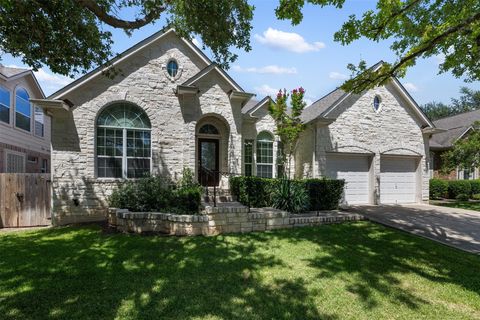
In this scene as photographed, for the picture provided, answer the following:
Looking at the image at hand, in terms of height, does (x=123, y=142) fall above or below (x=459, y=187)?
above

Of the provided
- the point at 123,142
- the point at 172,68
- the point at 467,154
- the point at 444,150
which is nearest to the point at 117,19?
the point at 172,68

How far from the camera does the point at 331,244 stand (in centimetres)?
691

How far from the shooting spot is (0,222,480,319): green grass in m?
3.84

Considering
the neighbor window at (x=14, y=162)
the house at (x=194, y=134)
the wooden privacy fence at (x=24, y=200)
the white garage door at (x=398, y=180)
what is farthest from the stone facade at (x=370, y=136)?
the neighbor window at (x=14, y=162)

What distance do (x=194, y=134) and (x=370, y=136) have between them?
8960mm

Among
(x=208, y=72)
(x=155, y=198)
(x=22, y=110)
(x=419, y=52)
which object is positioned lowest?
(x=155, y=198)

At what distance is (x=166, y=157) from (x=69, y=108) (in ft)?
13.3

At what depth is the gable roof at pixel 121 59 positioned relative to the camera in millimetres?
9566

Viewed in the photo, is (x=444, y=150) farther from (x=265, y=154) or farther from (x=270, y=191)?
(x=270, y=191)

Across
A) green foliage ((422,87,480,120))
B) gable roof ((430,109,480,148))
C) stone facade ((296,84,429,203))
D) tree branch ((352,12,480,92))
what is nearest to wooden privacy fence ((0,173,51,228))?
stone facade ((296,84,429,203))

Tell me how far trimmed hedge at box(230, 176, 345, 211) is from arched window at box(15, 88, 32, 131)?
1223cm

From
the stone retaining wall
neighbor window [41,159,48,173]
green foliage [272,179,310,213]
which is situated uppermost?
neighbor window [41,159,48,173]

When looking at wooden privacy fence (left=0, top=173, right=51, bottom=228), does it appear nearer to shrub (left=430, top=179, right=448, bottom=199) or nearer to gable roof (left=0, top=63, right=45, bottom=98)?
gable roof (left=0, top=63, right=45, bottom=98)

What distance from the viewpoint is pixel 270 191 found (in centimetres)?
1008
